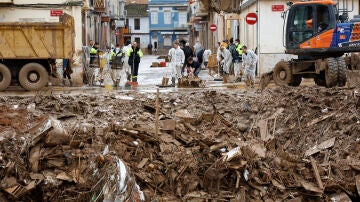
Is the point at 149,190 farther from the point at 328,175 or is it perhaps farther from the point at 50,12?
the point at 50,12

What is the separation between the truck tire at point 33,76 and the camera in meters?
23.9

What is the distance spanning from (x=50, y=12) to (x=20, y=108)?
17130 millimetres

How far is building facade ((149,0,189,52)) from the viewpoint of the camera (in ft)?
334

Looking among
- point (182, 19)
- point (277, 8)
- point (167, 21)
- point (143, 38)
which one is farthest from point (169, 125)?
point (182, 19)

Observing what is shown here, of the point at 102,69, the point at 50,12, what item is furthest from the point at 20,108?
the point at 50,12

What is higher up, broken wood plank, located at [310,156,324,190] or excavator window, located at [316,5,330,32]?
excavator window, located at [316,5,330,32]

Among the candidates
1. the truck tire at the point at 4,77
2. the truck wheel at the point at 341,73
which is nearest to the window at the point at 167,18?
the truck tire at the point at 4,77

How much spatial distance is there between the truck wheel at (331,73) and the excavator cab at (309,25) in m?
1.01

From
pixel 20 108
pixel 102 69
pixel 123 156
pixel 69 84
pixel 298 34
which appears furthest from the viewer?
pixel 102 69

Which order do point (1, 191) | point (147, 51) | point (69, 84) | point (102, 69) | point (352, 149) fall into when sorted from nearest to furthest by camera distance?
1. point (1, 191)
2. point (352, 149)
3. point (69, 84)
4. point (102, 69)
5. point (147, 51)

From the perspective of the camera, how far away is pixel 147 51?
314 ft

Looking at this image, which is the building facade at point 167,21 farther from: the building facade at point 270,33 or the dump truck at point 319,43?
the dump truck at point 319,43

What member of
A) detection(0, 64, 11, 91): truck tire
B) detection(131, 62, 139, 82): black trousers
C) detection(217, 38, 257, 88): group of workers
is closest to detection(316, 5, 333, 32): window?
detection(217, 38, 257, 88): group of workers

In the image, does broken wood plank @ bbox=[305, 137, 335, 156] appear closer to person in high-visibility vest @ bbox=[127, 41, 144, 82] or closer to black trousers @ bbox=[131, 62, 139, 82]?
person in high-visibility vest @ bbox=[127, 41, 144, 82]
